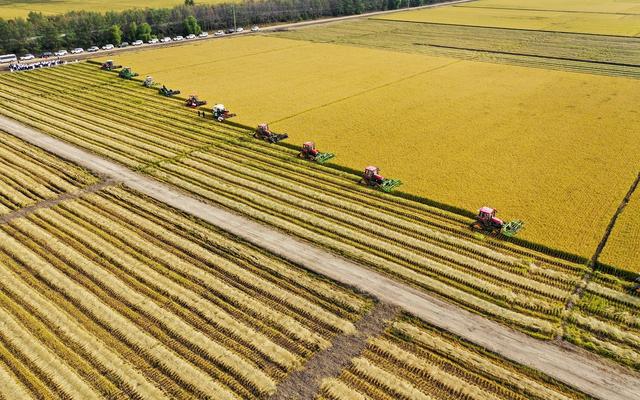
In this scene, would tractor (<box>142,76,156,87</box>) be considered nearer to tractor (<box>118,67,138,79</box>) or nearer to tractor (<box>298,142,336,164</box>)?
tractor (<box>118,67,138,79</box>)

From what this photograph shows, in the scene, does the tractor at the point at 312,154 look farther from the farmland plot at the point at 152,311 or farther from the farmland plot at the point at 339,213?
the farmland plot at the point at 152,311

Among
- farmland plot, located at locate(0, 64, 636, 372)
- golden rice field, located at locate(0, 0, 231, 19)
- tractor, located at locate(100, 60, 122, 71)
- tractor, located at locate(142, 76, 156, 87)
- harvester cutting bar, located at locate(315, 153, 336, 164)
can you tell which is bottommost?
farmland plot, located at locate(0, 64, 636, 372)

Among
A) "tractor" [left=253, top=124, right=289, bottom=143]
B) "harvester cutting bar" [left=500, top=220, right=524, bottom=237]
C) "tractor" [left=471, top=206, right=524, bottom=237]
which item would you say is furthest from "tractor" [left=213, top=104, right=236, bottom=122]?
"harvester cutting bar" [left=500, top=220, right=524, bottom=237]

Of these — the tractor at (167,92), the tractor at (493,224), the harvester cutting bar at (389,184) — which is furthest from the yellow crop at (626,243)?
the tractor at (167,92)

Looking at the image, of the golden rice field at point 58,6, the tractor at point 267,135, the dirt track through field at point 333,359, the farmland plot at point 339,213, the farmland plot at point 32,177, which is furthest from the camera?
the golden rice field at point 58,6

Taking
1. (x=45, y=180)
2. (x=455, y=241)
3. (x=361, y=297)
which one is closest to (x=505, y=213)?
(x=455, y=241)
